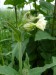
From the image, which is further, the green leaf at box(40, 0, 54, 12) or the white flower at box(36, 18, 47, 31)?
the green leaf at box(40, 0, 54, 12)

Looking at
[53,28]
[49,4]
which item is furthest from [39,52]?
[49,4]

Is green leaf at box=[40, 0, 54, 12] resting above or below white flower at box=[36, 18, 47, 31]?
above

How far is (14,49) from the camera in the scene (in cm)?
119

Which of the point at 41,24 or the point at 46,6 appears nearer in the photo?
the point at 41,24

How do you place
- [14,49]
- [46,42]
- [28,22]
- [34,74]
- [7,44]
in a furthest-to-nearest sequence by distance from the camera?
[7,44]
[46,42]
[14,49]
[28,22]
[34,74]

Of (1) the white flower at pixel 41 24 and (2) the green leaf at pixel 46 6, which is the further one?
(2) the green leaf at pixel 46 6

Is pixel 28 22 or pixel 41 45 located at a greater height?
pixel 28 22

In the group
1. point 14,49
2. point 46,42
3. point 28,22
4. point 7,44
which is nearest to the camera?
point 28,22

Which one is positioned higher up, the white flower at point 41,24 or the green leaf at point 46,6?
the green leaf at point 46,6

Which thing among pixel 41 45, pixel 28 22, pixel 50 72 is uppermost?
pixel 28 22

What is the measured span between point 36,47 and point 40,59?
6 centimetres

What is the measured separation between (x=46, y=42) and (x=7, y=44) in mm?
503

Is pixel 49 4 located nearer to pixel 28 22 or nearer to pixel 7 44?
pixel 28 22

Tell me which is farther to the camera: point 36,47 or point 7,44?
point 7,44
